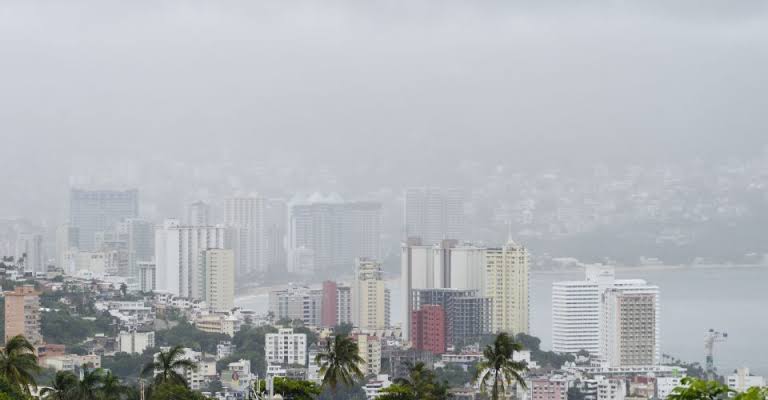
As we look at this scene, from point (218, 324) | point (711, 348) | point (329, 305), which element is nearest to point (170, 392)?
point (218, 324)

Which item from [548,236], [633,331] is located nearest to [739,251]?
[548,236]

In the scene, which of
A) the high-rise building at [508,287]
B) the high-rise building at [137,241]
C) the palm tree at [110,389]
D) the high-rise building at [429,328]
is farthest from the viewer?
the high-rise building at [137,241]

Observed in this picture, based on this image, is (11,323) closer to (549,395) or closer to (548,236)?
(549,395)

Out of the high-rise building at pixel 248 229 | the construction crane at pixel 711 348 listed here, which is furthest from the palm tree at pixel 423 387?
the high-rise building at pixel 248 229

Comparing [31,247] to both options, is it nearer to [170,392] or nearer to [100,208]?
[100,208]

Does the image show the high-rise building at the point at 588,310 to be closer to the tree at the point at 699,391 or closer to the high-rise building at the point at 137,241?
the high-rise building at the point at 137,241
